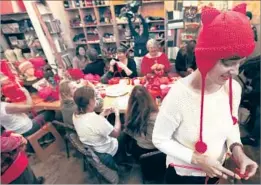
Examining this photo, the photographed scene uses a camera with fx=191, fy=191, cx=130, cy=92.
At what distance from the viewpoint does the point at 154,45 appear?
7.88 ft

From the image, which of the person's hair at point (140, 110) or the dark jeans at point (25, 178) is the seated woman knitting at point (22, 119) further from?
the person's hair at point (140, 110)

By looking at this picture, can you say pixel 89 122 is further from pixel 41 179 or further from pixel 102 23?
pixel 102 23

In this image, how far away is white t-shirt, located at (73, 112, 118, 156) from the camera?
151cm

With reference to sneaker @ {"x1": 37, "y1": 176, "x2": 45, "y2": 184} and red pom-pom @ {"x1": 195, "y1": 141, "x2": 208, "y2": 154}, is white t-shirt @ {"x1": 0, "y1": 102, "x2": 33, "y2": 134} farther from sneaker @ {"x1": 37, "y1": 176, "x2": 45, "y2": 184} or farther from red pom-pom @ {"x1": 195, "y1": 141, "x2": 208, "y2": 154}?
red pom-pom @ {"x1": 195, "y1": 141, "x2": 208, "y2": 154}

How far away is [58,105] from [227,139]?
1.71 meters

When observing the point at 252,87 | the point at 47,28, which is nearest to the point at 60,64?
the point at 47,28

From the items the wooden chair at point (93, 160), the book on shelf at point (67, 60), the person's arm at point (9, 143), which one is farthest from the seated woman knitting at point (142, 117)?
the book on shelf at point (67, 60)

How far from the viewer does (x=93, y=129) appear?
4.97 ft

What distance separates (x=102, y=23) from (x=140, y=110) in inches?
114

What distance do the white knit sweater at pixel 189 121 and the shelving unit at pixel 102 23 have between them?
10.4 feet

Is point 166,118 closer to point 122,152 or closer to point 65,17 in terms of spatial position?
point 122,152

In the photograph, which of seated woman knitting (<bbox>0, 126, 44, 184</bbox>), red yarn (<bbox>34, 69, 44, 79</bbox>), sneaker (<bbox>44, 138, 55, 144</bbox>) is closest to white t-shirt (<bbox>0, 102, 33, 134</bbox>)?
sneaker (<bbox>44, 138, 55, 144</bbox>)

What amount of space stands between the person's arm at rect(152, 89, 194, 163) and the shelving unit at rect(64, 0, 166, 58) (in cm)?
319

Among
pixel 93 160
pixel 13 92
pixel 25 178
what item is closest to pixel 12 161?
pixel 25 178
